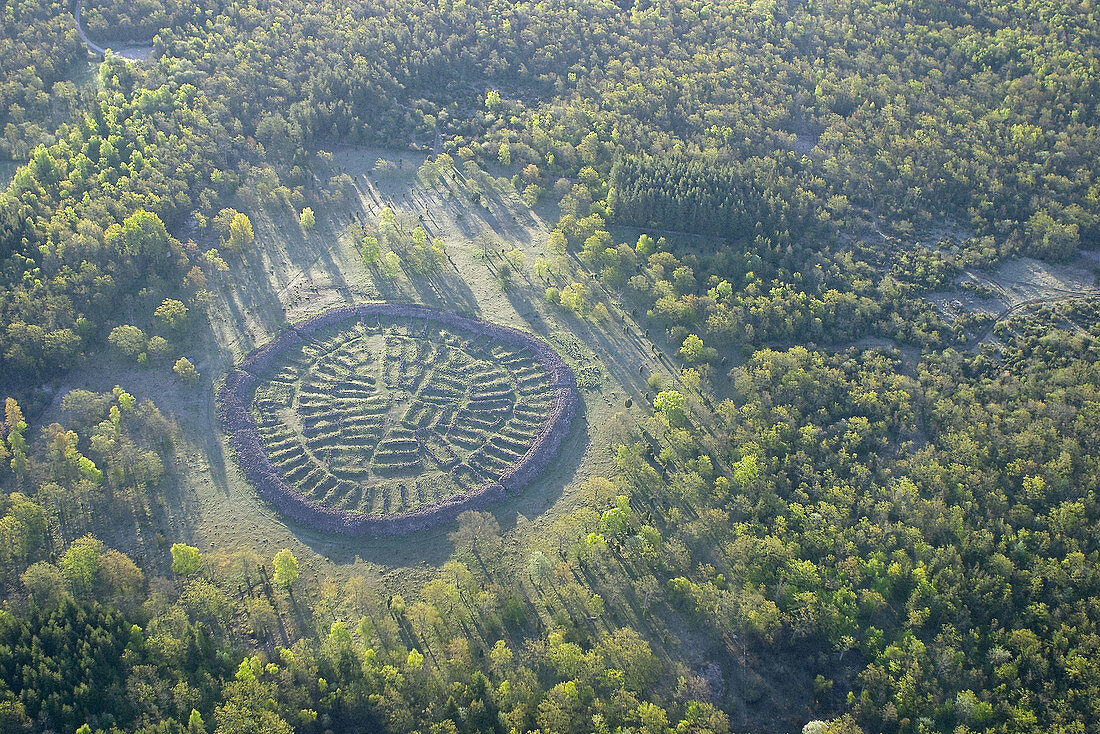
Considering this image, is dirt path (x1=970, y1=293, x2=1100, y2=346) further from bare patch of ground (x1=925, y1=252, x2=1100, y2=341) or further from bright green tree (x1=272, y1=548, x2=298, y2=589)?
bright green tree (x1=272, y1=548, x2=298, y2=589)

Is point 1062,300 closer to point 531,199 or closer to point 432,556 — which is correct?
point 531,199

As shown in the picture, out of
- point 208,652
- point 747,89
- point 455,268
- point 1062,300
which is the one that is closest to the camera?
point 208,652

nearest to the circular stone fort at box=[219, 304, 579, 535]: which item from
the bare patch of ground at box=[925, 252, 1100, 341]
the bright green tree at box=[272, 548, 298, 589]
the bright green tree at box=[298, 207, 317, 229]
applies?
the bright green tree at box=[272, 548, 298, 589]

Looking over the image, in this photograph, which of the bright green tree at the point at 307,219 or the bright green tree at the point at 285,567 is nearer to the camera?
the bright green tree at the point at 285,567

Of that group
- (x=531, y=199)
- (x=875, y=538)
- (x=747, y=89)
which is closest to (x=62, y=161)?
(x=531, y=199)

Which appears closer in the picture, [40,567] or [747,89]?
[40,567]

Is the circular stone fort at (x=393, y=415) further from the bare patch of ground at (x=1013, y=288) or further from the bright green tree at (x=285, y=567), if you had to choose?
the bare patch of ground at (x=1013, y=288)

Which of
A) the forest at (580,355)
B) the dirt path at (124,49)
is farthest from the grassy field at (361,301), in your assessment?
→ the dirt path at (124,49)
